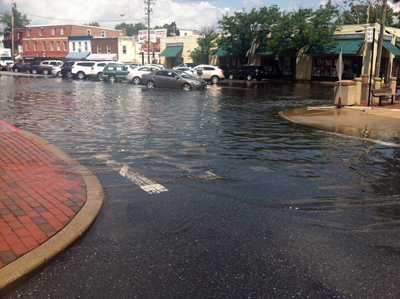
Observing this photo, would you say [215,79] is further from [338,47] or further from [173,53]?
[173,53]

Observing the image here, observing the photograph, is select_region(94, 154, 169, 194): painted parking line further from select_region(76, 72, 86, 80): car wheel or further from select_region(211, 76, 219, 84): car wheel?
select_region(76, 72, 86, 80): car wheel

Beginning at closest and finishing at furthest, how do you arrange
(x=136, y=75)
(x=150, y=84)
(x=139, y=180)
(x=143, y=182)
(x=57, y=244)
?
(x=57, y=244) < (x=143, y=182) < (x=139, y=180) < (x=150, y=84) < (x=136, y=75)

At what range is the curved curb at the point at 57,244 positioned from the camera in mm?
3404

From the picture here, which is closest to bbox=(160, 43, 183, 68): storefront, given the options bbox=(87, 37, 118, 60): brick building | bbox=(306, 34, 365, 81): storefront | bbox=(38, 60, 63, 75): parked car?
bbox=(87, 37, 118, 60): brick building

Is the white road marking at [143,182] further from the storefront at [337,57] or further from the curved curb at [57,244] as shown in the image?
the storefront at [337,57]

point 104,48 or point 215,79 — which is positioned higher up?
point 104,48

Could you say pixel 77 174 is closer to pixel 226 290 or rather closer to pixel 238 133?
pixel 226 290

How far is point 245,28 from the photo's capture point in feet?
159

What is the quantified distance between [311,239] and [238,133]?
688 centimetres

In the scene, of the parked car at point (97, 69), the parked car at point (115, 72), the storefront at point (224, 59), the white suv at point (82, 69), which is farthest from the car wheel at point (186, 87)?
A: the storefront at point (224, 59)

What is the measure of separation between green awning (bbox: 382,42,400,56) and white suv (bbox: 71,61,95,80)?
28.8 metres

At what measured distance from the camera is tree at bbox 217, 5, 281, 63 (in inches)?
1868

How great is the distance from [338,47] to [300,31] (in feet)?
13.8

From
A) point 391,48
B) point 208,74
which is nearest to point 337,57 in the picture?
point 391,48
